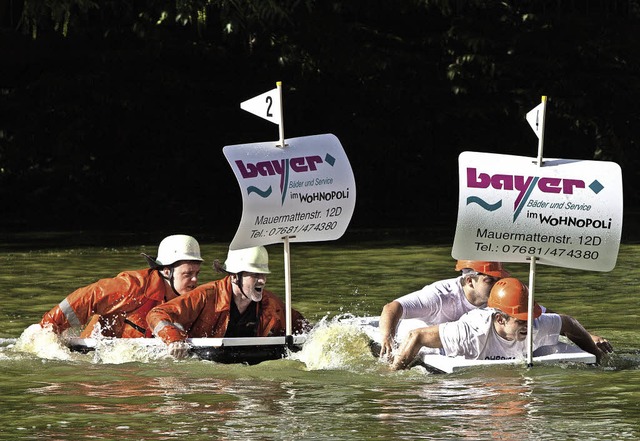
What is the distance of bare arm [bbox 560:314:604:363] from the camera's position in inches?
544

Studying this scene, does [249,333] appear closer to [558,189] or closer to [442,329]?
[442,329]

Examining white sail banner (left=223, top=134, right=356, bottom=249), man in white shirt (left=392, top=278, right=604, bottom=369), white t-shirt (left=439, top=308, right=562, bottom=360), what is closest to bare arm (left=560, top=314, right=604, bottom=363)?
man in white shirt (left=392, top=278, right=604, bottom=369)

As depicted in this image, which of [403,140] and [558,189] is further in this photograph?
[403,140]

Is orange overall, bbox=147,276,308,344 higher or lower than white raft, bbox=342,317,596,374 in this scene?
higher

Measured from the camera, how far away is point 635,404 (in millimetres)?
11992

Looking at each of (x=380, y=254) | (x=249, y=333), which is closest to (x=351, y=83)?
(x=380, y=254)

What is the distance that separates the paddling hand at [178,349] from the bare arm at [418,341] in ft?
5.80

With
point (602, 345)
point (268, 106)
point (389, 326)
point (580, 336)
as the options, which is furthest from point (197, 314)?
point (602, 345)

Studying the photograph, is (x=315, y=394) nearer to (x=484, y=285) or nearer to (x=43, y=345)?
(x=484, y=285)

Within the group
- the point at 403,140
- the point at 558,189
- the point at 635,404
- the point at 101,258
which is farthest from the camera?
the point at 403,140

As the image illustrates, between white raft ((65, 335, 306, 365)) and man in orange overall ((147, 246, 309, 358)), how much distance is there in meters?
0.14

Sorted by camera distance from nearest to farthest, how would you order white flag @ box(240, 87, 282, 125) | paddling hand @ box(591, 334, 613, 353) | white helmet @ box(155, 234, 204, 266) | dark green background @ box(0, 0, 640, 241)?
paddling hand @ box(591, 334, 613, 353)
white helmet @ box(155, 234, 204, 266)
white flag @ box(240, 87, 282, 125)
dark green background @ box(0, 0, 640, 241)

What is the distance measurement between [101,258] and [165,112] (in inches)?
404

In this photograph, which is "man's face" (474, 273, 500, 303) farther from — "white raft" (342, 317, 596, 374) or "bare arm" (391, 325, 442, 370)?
"bare arm" (391, 325, 442, 370)
